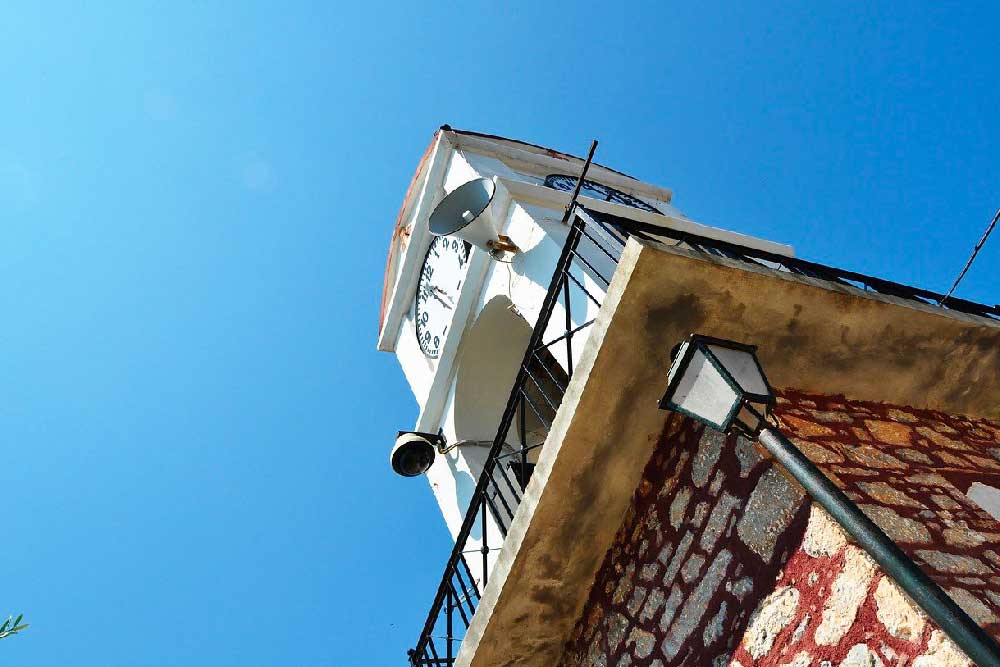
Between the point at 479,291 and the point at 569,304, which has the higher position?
the point at 479,291

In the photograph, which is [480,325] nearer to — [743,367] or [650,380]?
[650,380]

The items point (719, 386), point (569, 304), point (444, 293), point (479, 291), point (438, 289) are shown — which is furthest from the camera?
point (438, 289)

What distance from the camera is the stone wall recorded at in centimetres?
276

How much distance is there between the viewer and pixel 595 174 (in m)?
10.7

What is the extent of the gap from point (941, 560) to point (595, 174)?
8.39 m

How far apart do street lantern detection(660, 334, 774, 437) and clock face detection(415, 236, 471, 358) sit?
16.3 ft

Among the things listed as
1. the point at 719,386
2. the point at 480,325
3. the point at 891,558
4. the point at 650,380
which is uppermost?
the point at 480,325

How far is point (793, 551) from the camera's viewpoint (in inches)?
122

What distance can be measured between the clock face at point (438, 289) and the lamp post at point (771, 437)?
5012 millimetres

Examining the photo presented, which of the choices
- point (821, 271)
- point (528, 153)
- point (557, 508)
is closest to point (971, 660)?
point (557, 508)

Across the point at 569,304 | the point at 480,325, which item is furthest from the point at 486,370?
the point at 569,304

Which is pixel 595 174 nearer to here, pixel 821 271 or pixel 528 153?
pixel 528 153

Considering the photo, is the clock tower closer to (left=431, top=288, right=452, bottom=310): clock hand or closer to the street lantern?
(left=431, top=288, right=452, bottom=310): clock hand

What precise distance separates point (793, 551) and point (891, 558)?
1.89 ft
